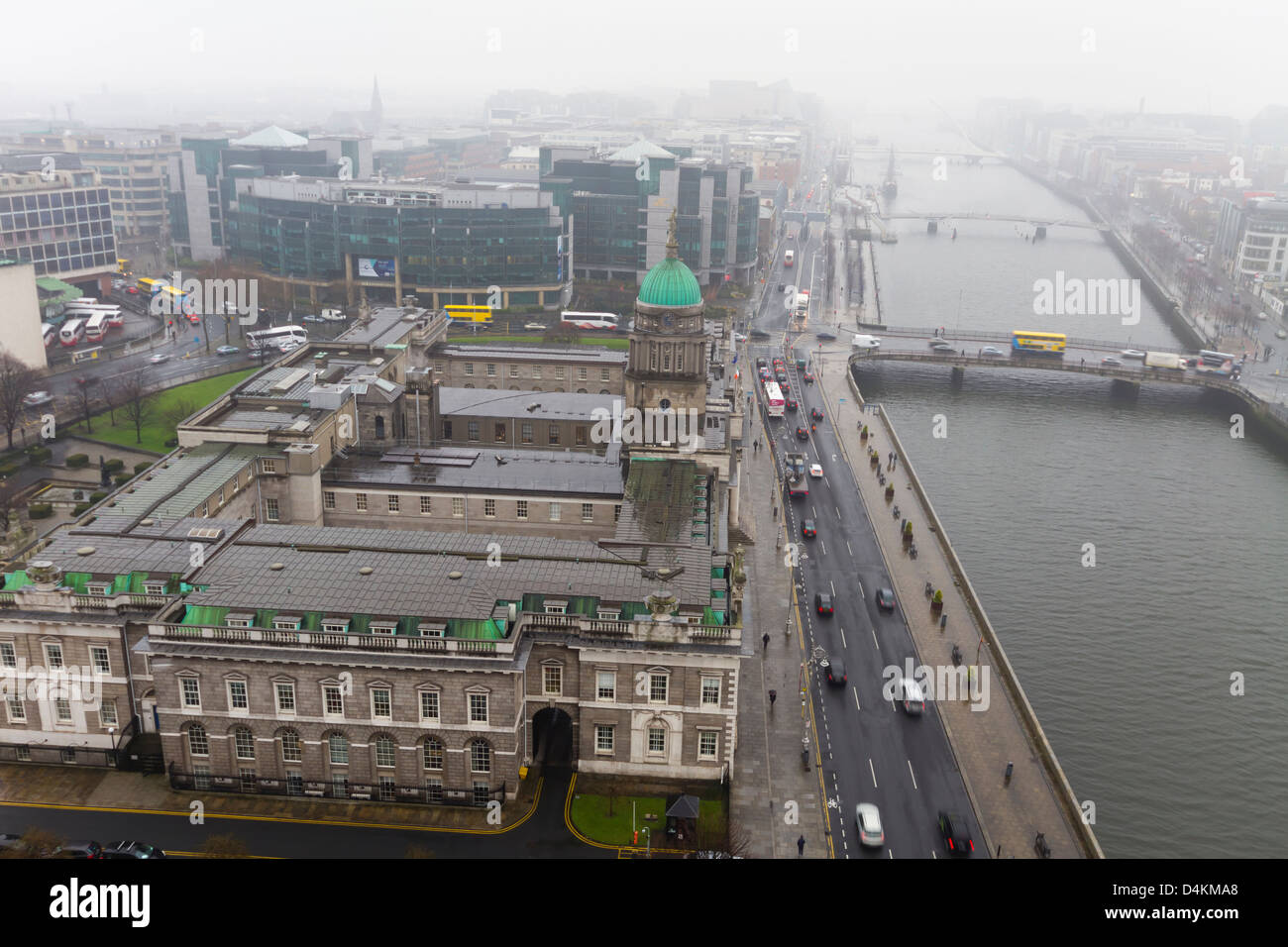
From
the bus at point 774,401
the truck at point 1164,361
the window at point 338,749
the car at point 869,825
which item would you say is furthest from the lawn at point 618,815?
the truck at point 1164,361

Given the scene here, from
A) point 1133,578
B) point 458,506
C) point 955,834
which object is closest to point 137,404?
point 458,506

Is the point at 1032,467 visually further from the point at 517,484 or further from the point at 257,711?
the point at 257,711

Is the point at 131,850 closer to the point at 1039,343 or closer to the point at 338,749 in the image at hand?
the point at 338,749

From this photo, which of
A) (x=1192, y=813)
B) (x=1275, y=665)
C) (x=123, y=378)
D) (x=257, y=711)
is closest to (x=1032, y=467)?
(x=1275, y=665)

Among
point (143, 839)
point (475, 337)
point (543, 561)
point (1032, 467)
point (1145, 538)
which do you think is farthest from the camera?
point (475, 337)

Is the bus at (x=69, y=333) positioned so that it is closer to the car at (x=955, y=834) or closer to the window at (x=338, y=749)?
the window at (x=338, y=749)

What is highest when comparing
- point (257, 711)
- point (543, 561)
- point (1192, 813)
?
point (543, 561)
